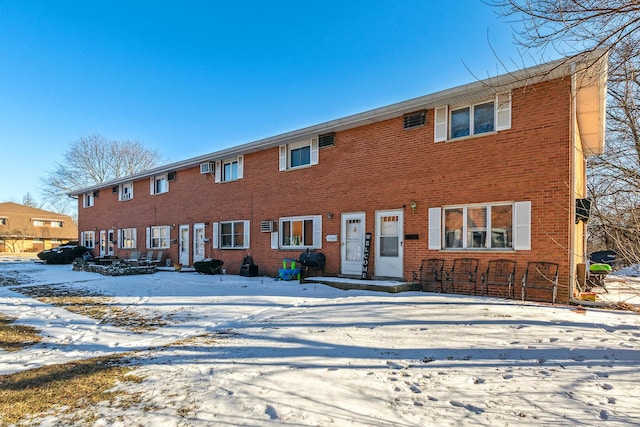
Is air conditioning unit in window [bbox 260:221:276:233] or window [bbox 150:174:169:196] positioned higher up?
window [bbox 150:174:169:196]

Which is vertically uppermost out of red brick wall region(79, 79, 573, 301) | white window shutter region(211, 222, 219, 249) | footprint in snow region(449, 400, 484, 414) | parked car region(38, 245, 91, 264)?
red brick wall region(79, 79, 573, 301)

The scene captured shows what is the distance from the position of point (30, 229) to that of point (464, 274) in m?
50.7

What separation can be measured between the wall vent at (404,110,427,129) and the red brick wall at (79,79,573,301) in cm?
15

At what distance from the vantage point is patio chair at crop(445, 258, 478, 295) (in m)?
9.36

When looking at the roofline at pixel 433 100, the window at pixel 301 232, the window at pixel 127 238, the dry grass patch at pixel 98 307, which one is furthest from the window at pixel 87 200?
the window at pixel 301 232

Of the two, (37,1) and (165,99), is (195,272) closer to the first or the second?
(37,1)

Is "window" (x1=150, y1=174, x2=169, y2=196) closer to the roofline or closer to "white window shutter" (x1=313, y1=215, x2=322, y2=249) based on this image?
the roofline

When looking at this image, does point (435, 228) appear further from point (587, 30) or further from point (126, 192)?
point (126, 192)

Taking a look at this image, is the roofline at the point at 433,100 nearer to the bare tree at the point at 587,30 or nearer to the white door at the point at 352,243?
the bare tree at the point at 587,30

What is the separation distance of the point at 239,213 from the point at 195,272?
11.8ft

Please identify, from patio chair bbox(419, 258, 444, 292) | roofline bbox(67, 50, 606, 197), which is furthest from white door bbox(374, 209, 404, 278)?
roofline bbox(67, 50, 606, 197)

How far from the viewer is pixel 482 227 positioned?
372 inches

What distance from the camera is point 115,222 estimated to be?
23.9m

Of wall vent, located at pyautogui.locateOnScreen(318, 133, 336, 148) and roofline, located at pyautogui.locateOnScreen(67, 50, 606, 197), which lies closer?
roofline, located at pyautogui.locateOnScreen(67, 50, 606, 197)
